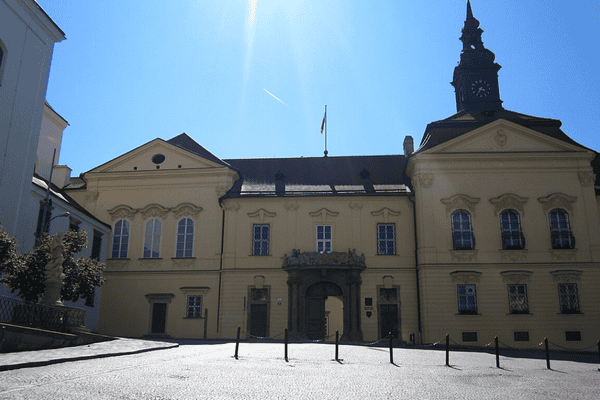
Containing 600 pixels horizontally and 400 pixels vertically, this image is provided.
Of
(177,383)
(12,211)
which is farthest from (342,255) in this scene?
(177,383)

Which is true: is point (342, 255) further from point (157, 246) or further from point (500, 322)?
point (157, 246)

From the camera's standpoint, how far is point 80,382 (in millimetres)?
9312

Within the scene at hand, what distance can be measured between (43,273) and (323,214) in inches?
658

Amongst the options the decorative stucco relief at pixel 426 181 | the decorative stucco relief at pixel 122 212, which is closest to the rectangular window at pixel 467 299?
the decorative stucco relief at pixel 426 181

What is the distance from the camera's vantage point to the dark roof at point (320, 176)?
112 ft

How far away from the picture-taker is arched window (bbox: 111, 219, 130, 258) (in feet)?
112

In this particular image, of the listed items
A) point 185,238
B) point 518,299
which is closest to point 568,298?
point 518,299

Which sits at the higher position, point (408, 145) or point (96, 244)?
point (408, 145)

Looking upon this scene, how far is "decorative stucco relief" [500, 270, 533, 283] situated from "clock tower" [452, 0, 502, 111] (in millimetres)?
11649

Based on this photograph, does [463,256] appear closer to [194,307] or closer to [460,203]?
[460,203]

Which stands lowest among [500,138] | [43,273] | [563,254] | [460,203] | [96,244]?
[43,273]

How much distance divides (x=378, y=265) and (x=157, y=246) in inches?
516

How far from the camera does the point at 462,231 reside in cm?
3150

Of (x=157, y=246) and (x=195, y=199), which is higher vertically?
(x=195, y=199)
